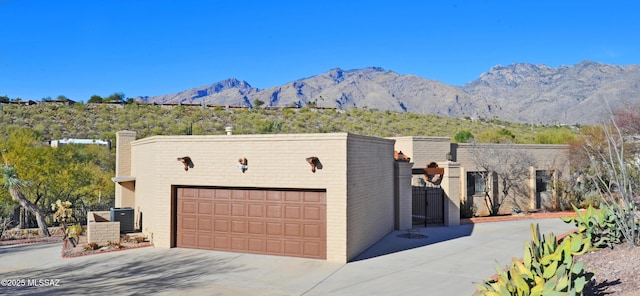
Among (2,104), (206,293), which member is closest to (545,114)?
(2,104)

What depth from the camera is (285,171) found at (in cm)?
1412

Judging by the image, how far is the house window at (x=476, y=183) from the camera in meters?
23.8

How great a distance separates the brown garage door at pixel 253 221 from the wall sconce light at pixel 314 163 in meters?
0.78

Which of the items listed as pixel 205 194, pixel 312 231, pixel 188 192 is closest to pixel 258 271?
pixel 312 231

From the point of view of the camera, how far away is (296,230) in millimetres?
14109

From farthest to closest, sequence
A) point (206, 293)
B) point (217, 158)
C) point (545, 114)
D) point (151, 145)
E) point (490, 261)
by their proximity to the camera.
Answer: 1. point (545, 114)
2. point (151, 145)
3. point (217, 158)
4. point (490, 261)
5. point (206, 293)

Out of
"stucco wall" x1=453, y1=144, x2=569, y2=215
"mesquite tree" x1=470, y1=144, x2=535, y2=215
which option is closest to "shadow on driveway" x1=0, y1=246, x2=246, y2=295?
"stucco wall" x1=453, y1=144, x2=569, y2=215

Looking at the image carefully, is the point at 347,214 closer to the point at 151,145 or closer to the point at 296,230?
the point at 296,230

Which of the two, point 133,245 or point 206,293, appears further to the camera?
point 133,245

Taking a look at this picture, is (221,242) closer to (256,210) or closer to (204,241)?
(204,241)

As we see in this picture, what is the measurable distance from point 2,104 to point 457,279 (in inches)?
2079

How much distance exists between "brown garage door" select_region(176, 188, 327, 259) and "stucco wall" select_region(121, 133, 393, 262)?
0.36 meters

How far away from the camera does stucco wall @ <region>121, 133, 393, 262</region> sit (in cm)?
1348

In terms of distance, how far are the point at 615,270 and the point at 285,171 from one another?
876 centimetres
